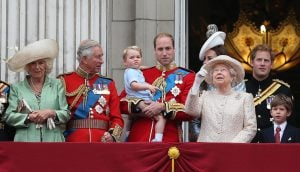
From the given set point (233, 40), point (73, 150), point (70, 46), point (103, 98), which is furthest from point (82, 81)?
point (233, 40)

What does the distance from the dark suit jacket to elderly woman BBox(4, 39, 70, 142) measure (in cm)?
188

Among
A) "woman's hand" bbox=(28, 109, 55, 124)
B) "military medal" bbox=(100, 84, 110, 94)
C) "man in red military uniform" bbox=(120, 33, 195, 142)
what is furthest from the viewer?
"military medal" bbox=(100, 84, 110, 94)

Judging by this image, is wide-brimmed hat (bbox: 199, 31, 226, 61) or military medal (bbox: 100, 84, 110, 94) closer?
military medal (bbox: 100, 84, 110, 94)

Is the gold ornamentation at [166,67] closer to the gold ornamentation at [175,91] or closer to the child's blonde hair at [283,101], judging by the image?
the gold ornamentation at [175,91]

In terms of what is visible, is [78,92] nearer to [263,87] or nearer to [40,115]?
[40,115]

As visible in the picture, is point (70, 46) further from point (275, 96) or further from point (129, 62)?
point (275, 96)

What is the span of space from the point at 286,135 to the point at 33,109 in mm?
2379

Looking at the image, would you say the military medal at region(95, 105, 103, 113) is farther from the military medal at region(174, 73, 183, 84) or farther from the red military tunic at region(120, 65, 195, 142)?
the military medal at region(174, 73, 183, 84)

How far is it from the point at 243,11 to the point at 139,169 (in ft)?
24.5

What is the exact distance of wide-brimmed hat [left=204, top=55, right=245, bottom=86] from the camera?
1051cm

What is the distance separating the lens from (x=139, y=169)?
9875mm

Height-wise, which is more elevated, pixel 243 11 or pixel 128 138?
pixel 243 11

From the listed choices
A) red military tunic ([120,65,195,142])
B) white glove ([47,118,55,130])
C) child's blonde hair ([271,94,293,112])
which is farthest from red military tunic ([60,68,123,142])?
child's blonde hair ([271,94,293,112])

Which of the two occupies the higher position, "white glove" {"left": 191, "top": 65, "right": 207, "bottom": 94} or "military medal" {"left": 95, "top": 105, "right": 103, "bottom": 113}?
"white glove" {"left": 191, "top": 65, "right": 207, "bottom": 94}
